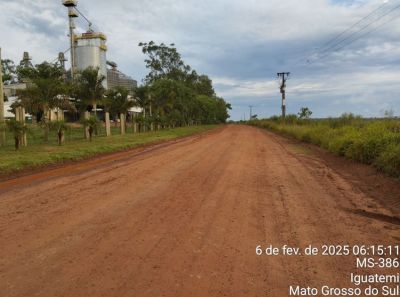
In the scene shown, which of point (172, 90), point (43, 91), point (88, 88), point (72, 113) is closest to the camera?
point (43, 91)

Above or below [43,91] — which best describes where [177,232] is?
below

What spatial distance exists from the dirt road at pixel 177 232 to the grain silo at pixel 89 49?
67.8m

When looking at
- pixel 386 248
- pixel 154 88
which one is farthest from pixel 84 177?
pixel 154 88

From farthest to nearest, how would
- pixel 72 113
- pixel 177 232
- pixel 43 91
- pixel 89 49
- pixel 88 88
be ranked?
pixel 89 49, pixel 72 113, pixel 88 88, pixel 43 91, pixel 177 232

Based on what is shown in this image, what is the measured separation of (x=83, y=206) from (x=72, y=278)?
3.29m

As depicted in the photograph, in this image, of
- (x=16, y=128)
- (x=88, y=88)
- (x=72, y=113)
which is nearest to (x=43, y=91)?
(x=16, y=128)

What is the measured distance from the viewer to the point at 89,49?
7425 centimetres

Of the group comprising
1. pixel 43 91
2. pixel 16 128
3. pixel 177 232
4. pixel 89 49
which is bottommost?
pixel 177 232

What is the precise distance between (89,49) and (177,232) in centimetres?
7393

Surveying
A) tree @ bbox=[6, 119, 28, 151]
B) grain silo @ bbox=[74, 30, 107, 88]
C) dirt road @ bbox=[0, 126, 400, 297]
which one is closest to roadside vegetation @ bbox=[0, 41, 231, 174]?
tree @ bbox=[6, 119, 28, 151]

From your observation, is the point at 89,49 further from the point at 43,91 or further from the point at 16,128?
the point at 16,128

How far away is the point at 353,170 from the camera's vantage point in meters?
12.9

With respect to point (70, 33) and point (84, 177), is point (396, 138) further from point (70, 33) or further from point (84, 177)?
point (70, 33)

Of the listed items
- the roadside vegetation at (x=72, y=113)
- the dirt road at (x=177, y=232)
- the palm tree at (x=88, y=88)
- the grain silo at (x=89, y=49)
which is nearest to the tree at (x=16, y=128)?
the roadside vegetation at (x=72, y=113)
